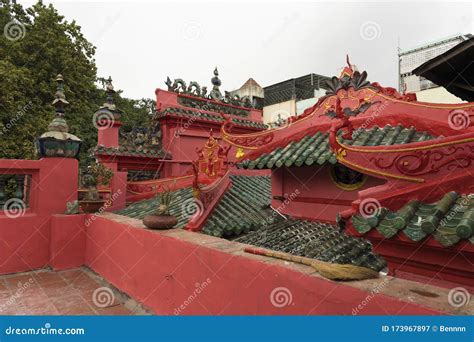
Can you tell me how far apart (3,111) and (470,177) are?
50.5 feet

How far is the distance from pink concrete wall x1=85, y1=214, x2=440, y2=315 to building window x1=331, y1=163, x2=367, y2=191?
9.20 ft

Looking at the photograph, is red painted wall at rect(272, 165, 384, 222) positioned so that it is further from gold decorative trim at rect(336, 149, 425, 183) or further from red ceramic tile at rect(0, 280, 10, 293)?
red ceramic tile at rect(0, 280, 10, 293)
